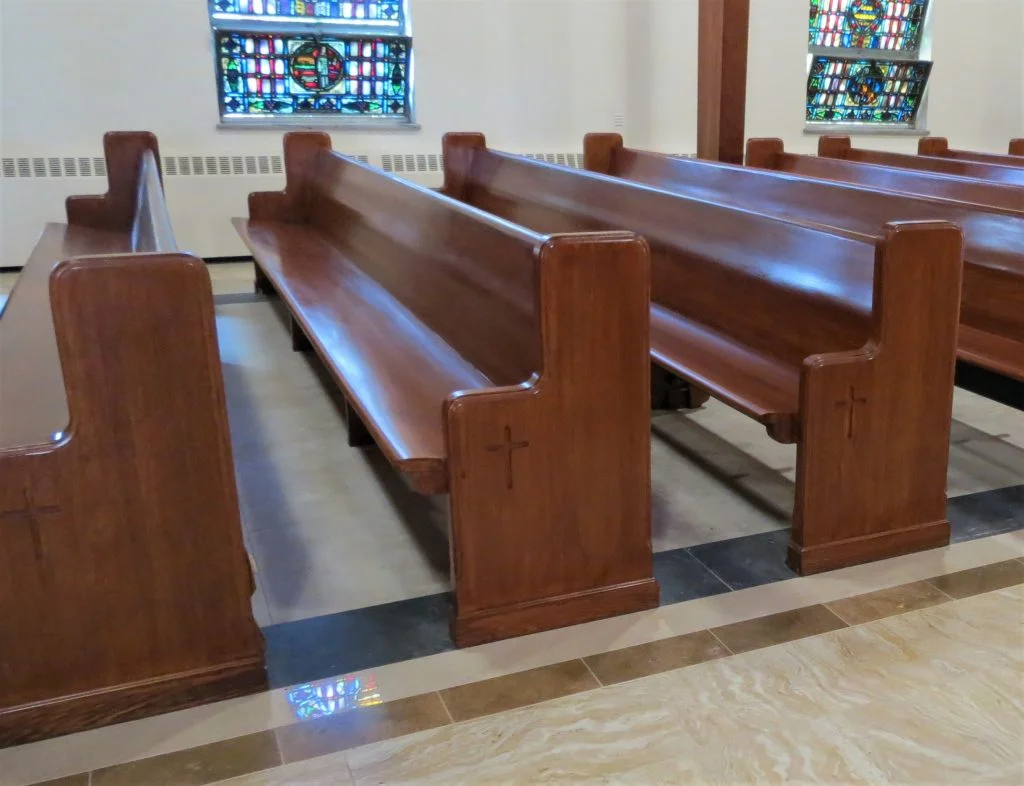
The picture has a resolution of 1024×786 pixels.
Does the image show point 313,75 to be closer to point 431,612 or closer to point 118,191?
point 118,191

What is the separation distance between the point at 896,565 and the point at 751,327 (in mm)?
676

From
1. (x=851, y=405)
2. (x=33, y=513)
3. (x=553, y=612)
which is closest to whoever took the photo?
(x=33, y=513)

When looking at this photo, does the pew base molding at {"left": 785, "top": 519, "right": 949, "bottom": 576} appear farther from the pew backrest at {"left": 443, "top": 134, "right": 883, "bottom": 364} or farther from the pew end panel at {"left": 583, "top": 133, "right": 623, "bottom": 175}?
the pew end panel at {"left": 583, "top": 133, "right": 623, "bottom": 175}

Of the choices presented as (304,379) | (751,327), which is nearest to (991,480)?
(751,327)

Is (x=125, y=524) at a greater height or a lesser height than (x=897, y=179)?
lesser

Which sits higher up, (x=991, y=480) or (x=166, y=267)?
(x=166, y=267)

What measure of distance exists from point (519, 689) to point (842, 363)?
934mm

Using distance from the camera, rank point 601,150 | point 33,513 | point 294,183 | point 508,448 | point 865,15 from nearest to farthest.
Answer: point 33,513 < point 508,448 < point 601,150 < point 294,183 < point 865,15

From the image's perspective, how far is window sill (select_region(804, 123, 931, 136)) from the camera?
7285 mm

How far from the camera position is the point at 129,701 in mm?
1576

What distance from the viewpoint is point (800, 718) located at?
1.56 m

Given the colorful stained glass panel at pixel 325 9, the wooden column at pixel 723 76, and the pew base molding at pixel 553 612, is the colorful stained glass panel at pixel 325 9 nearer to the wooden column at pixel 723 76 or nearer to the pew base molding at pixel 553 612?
the wooden column at pixel 723 76

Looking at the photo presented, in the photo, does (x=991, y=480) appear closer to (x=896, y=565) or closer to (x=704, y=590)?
(x=896, y=565)

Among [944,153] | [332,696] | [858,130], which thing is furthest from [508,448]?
[858,130]
